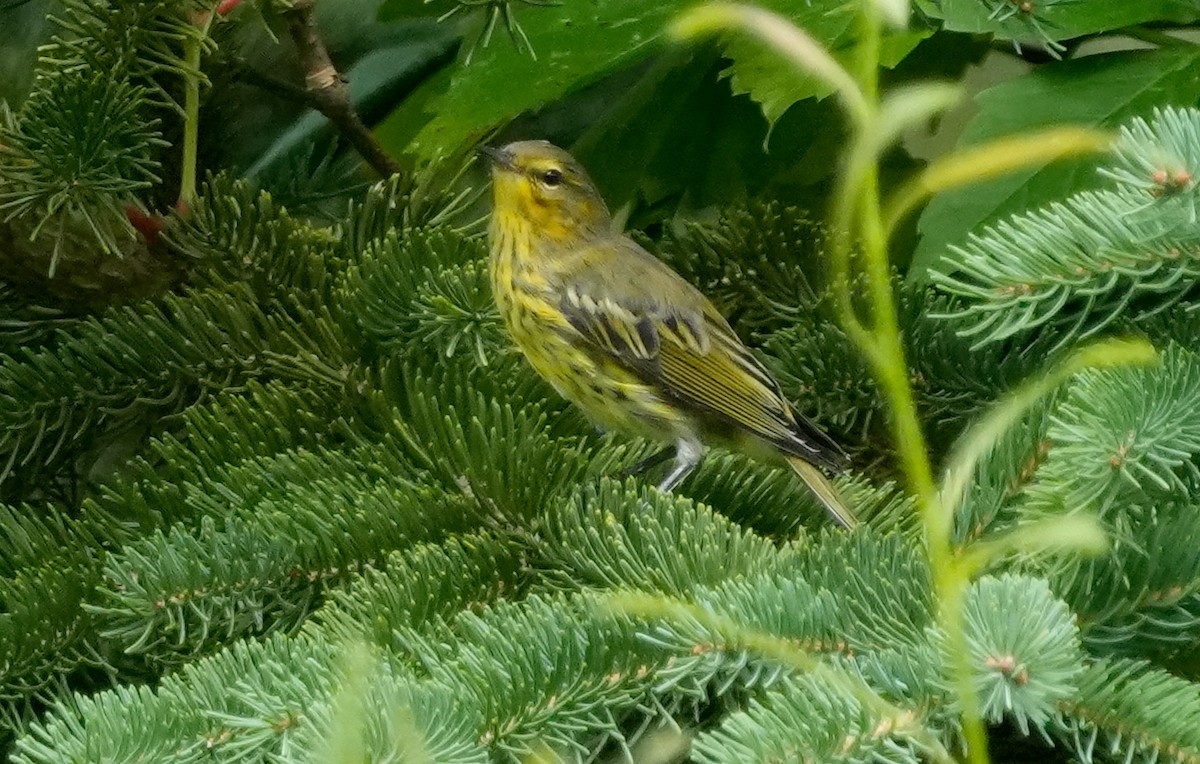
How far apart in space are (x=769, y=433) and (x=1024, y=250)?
614 mm

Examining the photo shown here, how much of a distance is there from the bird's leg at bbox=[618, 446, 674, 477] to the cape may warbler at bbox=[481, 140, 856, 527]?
0.05ft

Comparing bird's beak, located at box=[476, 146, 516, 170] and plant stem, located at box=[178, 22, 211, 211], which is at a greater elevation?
plant stem, located at box=[178, 22, 211, 211]

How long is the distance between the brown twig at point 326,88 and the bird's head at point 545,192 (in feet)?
0.73

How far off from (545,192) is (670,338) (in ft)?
0.88

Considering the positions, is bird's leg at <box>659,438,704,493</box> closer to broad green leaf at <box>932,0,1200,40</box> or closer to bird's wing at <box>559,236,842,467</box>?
bird's wing at <box>559,236,842,467</box>

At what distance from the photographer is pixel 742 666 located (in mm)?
625

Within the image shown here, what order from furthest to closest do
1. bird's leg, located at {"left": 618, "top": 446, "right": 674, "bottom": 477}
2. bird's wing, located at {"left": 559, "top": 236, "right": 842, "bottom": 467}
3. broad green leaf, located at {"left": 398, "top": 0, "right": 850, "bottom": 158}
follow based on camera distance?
bird's wing, located at {"left": 559, "top": 236, "right": 842, "bottom": 467}
broad green leaf, located at {"left": 398, "top": 0, "right": 850, "bottom": 158}
bird's leg, located at {"left": 618, "top": 446, "right": 674, "bottom": 477}

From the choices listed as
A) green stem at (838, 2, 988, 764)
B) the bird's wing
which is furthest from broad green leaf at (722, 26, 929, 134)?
green stem at (838, 2, 988, 764)

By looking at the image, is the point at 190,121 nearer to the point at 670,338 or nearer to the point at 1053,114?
the point at 670,338

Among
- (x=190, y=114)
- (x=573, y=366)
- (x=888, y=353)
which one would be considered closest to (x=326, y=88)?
(x=190, y=114)

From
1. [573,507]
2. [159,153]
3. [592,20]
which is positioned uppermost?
[592,20]

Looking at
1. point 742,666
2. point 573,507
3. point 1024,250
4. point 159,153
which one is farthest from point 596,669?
point 159,153

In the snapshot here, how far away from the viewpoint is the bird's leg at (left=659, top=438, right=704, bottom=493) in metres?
1.04

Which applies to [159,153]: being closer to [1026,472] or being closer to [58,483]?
[58,483]
